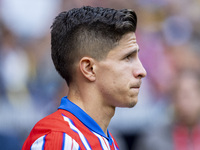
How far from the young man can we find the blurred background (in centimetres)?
272

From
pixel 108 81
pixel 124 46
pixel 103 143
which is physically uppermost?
pixel 124 46

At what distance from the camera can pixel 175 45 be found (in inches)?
227

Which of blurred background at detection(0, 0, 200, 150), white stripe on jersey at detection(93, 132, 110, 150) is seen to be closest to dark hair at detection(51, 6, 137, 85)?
white stripe on jersey at detection(93, 132, 110, 150)

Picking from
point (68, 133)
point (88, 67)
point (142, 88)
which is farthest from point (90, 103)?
point (142, 88)

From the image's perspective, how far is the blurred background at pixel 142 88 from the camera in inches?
195

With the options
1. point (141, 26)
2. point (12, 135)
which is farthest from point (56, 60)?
point (141, 26)

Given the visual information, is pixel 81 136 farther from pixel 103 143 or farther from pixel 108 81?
pixel 108 81

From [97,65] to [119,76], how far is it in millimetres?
135

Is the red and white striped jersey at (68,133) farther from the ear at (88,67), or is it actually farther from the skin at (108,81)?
the ear at (88,67)

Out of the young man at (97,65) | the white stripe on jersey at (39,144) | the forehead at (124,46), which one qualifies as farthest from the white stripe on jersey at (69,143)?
the forehead at (124,46)

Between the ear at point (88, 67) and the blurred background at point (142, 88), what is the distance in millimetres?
2800

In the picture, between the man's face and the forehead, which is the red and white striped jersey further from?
the forehead

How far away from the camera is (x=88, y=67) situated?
220 cm

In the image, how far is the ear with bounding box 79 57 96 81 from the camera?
86.1 inches
